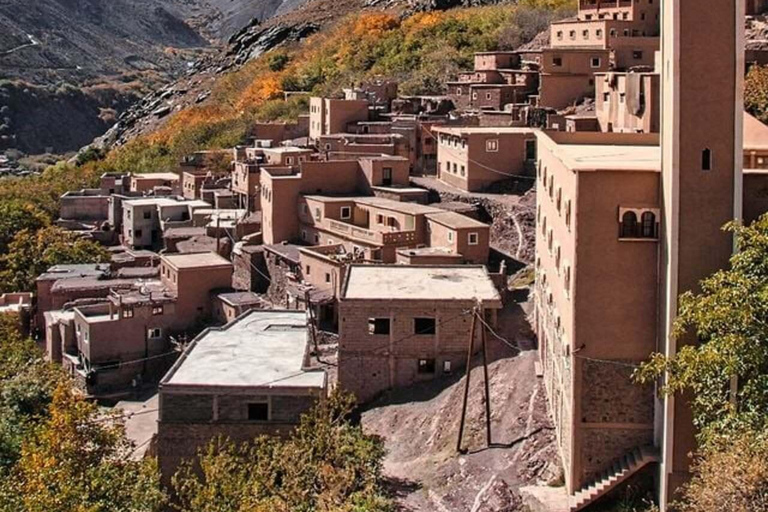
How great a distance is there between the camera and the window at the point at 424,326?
799 inches

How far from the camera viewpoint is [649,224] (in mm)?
14547

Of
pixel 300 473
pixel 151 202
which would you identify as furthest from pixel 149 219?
pixel 300 473

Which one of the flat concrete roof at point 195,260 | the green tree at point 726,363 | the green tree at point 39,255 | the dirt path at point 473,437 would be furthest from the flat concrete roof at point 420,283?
the green tree at point 39,255

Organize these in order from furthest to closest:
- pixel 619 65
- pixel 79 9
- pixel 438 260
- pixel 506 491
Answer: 1. pixel 79 9
2. pixel 619 65
3. pixel 438 260
4. pixel 506 491

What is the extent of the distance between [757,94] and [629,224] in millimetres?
14205

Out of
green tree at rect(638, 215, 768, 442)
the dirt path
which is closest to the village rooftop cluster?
the dirt path

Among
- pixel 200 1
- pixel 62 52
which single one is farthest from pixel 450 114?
pixel 200 1

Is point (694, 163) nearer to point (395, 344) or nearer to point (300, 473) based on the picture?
point (300, 473)

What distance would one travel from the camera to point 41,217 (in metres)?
38.2

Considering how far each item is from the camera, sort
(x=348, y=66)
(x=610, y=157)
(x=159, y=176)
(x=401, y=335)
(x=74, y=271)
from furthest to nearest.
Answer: (x=348, y=66) → (x=159, y=176) → (x=74, y=271) → (x=401, y=335) → (x=610, y=157)

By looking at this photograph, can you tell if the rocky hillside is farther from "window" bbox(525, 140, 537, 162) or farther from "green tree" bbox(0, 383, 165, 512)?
"green tree" bbox(0, 383, 165, 512)

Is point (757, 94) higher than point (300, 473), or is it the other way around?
point (757, 94)

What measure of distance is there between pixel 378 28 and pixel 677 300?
49973 mm

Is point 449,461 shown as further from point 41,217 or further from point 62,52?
point 62,52
